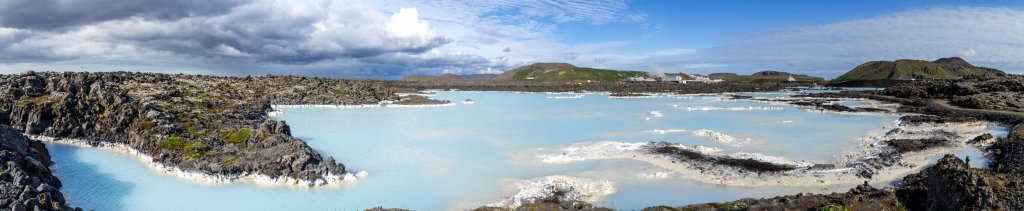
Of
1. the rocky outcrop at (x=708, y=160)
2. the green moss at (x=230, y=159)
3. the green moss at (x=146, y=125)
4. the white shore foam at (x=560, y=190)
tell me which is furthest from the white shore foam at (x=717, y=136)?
the green moss at (x=146, y=125)

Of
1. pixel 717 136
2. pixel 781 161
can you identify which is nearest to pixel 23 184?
pixel 781 161

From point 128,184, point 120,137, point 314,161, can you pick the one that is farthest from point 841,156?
point 120,137

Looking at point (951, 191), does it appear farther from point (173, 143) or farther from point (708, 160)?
point (173, 143)

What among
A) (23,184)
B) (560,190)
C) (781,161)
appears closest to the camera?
(23,184)

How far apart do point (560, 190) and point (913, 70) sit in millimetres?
181076

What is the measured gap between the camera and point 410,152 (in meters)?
25.5

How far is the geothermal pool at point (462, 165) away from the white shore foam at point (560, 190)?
20cm

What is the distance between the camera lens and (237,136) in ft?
78.3

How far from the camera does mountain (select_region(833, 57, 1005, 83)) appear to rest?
150 meters

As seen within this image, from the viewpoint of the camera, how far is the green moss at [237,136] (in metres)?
23.3

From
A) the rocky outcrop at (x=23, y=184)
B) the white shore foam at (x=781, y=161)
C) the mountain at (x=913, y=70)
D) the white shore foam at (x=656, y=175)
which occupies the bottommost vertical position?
the white shore foam at (x=656, y=175)

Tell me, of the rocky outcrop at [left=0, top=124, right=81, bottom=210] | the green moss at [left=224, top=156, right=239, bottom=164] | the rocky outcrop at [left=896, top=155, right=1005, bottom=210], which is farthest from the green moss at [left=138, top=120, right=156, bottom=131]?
the rocky outcrop at [left=896, top=155, right=1005, bottom=210]

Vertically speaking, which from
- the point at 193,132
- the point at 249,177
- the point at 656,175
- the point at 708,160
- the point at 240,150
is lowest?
the point at 249,177

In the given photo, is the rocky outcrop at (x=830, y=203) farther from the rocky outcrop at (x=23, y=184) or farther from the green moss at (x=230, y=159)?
the green moss at (x=230, y=159)
